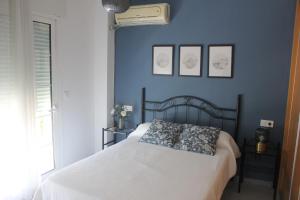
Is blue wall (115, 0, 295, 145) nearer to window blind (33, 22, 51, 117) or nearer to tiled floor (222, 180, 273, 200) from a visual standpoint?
tiled floor (222, 180, 273, 200)

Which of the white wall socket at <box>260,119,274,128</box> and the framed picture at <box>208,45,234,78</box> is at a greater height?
the framed picture at <box>208,45,234,78</box>

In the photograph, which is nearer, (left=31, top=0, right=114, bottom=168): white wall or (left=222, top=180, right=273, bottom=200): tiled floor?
(left=222, top=180, right=273, bottom=200): tiled floor

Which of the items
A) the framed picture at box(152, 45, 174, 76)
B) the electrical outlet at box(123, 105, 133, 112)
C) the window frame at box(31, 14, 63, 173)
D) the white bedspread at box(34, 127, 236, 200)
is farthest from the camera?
the electrical outlet at box(123, 105, 133, 112)

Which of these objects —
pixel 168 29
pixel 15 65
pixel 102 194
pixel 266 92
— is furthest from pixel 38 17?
pixel 266 92

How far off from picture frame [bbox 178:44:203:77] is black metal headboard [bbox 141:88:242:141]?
351mm

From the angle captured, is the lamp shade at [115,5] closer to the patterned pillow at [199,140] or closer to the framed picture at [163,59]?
the framed picture at [163,59]

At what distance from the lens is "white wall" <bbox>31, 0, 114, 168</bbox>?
11.0ft

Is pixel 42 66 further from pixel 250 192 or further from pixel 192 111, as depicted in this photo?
pixel 250 192

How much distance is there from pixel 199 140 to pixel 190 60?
1149 mm

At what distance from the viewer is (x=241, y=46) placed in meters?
3.21

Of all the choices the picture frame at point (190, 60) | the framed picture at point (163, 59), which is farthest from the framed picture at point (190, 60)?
the framed picture at point (163, 59)

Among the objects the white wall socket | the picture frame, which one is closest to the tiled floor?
the white wall socket

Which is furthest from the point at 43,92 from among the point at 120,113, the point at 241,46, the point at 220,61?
the point at 241,46

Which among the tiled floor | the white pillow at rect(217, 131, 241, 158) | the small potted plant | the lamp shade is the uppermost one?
the lamp shade
